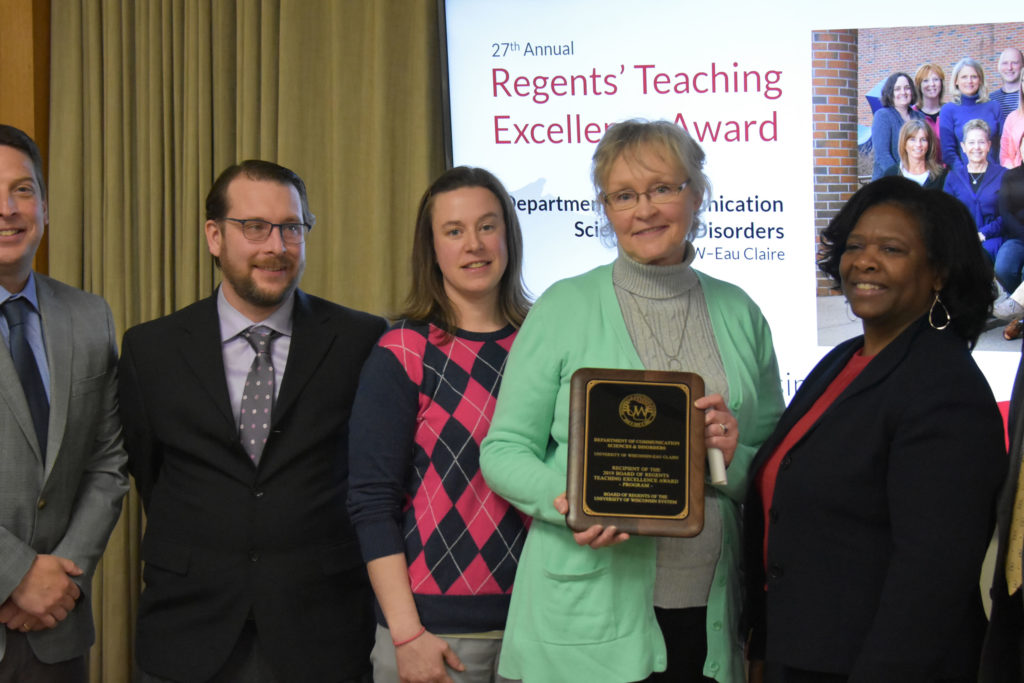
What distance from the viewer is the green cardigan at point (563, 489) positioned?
1.74 m

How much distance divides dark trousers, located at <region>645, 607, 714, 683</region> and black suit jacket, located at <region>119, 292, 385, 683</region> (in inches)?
31.3

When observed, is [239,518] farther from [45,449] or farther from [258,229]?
[258,229]

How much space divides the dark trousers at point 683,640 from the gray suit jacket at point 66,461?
1379 millimetres

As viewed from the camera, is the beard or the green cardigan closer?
the green cardigan

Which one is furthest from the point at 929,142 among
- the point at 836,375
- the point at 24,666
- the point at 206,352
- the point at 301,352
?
the point at 24,666

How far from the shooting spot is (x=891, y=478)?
5.19 feet

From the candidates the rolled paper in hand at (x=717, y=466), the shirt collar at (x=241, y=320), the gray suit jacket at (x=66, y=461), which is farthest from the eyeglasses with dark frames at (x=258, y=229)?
the rolled paper in hand at (x=717, y=466)

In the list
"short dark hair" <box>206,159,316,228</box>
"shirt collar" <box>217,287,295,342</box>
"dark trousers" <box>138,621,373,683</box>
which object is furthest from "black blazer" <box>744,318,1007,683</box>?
"short dark hair" <box>206,159,316,228</box>

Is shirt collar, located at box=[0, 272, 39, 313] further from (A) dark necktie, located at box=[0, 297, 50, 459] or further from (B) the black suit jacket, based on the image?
(B) the black suit jacket

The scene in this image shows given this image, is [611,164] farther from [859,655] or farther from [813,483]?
[859,655]

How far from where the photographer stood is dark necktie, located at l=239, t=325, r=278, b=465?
6.98ft

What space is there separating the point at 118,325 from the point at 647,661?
2905 mm

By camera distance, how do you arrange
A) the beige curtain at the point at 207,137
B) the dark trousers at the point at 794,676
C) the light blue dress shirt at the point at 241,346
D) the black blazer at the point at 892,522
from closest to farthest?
the black blazer at the point at 892,522
the dark trousers at the point at 794,676
the light blue dress shirt at the point at 241,346
the beige curtain at the point at 207,137

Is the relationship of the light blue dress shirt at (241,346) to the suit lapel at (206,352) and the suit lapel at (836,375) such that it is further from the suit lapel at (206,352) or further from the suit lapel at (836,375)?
the suit lapel at (836,375)
